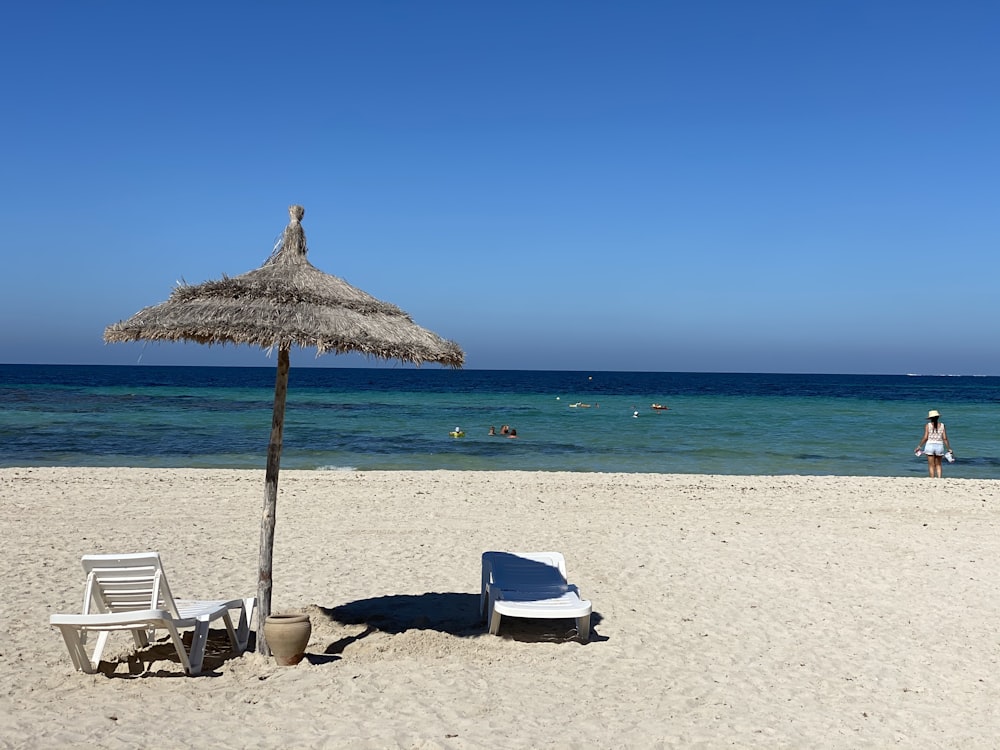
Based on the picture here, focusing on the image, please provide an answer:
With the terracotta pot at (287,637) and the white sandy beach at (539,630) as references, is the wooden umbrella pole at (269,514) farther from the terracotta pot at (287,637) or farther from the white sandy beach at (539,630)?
the white sandy beach at (539,630)

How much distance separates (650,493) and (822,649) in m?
8.12

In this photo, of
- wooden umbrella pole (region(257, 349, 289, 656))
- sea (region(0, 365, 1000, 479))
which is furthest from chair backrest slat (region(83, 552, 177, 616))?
sea (region(0, 365, 1000, 479))

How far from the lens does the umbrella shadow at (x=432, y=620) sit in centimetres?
617

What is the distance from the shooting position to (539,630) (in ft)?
20.8

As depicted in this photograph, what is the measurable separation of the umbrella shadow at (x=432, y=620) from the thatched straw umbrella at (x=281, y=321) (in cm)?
104

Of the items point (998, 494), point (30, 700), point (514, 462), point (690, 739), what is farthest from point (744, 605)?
point (514, 462)

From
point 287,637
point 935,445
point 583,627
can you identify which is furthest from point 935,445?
point 287,637

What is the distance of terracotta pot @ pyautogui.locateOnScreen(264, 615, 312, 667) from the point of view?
5.24 meters

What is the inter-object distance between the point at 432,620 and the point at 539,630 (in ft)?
2.79

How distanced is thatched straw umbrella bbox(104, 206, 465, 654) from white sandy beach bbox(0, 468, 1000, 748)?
1085 mm

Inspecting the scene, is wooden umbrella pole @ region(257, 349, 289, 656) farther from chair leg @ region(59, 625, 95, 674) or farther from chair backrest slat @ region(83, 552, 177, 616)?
chair leg @ region(59, 625, 95, 674)

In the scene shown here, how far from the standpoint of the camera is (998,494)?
14.2 m

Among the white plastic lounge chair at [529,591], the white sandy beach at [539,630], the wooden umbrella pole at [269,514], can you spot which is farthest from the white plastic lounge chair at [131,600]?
the white plastic lounge chair at [529,591]

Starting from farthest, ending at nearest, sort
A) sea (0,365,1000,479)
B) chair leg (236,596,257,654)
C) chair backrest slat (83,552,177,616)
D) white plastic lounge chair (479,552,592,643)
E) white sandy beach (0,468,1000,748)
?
sea (0,365,1000,479)
white plastic lounge chair (479,552,592,643)
chair leg (236,596,257,654)
chair backrest slat (83,552,177,616)
white sandy beach (0,468,1000,748)
